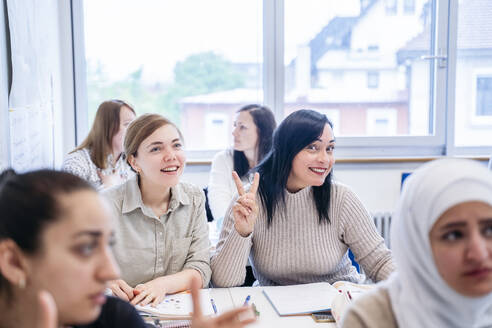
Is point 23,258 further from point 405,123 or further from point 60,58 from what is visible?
point 405,123

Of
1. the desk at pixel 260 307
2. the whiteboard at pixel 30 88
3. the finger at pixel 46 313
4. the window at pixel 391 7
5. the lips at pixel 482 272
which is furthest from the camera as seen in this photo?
the window at pixel 391 7

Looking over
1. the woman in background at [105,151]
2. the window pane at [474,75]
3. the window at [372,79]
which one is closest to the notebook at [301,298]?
the woman in background at [105,151]

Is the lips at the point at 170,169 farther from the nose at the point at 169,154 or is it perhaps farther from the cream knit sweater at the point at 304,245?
the cream knit sweater at the point at 304,245

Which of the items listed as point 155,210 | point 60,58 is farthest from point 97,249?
point 60,58

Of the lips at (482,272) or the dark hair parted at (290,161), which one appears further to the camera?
the dark hair parted at (290,161)

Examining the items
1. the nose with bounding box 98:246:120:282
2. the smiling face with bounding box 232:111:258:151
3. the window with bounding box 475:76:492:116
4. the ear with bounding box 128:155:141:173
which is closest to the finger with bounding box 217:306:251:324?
the nose with bounding box 98:246:120:282

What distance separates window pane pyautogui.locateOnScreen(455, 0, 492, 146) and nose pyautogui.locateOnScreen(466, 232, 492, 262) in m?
3.56

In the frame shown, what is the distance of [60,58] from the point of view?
3.85 m

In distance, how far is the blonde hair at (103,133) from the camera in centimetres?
329

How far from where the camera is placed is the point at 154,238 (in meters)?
2.09

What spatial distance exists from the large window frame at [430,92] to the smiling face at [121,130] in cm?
72

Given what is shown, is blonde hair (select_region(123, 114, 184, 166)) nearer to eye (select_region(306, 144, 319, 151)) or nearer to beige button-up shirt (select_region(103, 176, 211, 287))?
beige button-up shirt (select_region(103, 176, 211, 287))

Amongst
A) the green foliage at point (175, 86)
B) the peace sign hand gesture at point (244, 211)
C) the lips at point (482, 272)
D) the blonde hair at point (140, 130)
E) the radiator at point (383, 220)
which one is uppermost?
the green foliage at point (175, 86)

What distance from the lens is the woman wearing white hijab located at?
1.04 metres
